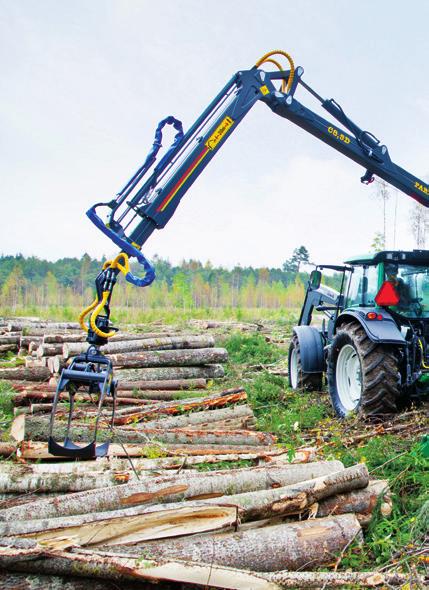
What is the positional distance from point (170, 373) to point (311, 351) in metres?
2.54

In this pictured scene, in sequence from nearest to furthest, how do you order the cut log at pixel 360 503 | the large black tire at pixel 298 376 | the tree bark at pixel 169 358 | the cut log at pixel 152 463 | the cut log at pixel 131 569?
the cut log at pixel 131 569 < the cut log at pixel 360 503 < the cut log at pixel 152 463 < the large black tire at pixel 298 376 < the tree bark at pixel 169 358

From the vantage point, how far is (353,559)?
126 inches

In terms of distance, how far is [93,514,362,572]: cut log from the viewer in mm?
2926

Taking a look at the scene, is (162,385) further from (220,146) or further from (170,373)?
(220,146)

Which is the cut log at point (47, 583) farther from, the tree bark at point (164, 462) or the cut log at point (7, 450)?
the cut log at point (7, 450)

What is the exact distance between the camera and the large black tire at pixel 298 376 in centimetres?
848

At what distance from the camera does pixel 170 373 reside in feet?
29.9

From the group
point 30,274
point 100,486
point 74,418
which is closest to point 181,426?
point 74,418

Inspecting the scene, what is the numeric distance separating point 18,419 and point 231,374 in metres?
5.94

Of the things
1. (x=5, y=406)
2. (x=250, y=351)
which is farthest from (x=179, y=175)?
(x=250, y=351)

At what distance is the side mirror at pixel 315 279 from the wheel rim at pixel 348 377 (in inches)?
72.4

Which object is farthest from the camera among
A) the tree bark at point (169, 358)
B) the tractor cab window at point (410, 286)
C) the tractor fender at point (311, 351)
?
the tree bark at point (169, 358)

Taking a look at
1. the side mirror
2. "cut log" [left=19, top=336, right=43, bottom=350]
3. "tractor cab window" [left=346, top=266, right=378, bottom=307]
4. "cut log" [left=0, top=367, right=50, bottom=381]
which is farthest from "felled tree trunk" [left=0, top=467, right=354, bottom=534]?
"cut log" [left=19, top=336, right=43, bottom=350]

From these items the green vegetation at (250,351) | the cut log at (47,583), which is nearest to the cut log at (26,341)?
the green vegetation at (250,351)
